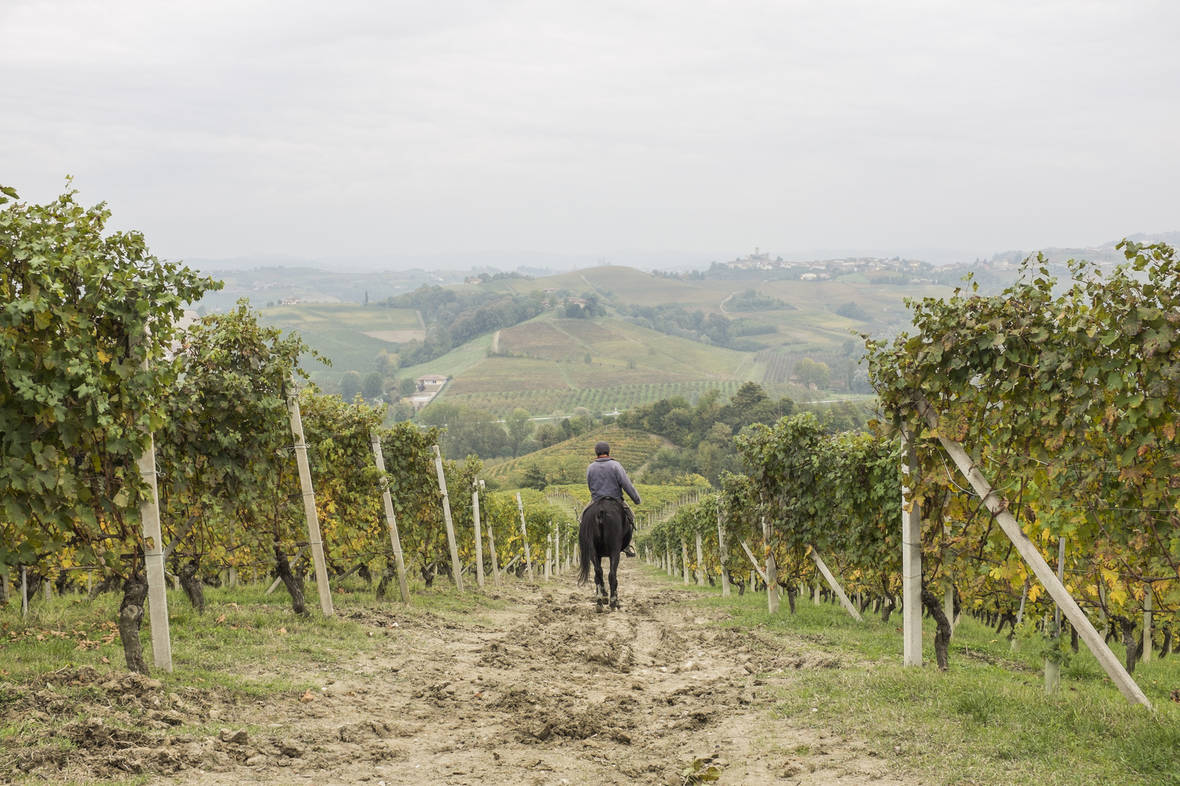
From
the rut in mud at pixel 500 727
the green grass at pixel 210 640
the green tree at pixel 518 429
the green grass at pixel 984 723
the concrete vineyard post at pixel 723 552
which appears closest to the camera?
the green grass at pixel 984 723

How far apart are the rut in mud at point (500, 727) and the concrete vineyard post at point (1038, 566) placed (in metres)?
1.75

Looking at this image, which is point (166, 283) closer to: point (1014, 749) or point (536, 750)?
point (536, 750)

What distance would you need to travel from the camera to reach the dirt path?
17.3ft

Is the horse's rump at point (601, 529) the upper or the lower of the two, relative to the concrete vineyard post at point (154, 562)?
lower

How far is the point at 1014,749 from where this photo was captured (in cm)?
503

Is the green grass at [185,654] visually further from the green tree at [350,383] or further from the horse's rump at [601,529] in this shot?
the green tree at [350,383]

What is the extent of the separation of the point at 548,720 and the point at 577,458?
99.0m

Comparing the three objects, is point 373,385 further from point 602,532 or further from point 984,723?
point 984,723

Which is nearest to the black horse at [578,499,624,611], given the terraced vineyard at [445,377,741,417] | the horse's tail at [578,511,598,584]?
Result: the horse's tail at [578,511,598,584]

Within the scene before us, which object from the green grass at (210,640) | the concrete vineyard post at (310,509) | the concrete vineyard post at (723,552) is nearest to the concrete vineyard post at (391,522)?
the green grass at (210,640)

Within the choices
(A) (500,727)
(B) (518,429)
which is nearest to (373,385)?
(B) (518,429)

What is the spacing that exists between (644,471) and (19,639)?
99.5 m

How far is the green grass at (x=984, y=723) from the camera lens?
4.69m

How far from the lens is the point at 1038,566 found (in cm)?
590
